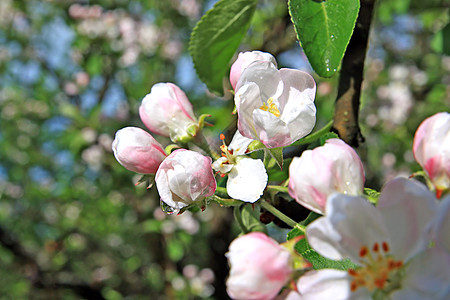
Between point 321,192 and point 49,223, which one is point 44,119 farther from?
point 321,192

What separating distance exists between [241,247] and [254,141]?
0.80 ft

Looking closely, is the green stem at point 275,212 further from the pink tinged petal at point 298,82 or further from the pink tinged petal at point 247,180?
the pink tinged petal at point 298,82

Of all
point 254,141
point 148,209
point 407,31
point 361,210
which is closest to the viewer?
point 361,210

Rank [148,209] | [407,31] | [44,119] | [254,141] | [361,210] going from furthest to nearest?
[407,31] < [44,119] < [148,209] < [254,141] < [361,210]

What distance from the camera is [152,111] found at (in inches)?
36.9

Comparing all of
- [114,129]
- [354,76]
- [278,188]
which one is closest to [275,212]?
[278,188]

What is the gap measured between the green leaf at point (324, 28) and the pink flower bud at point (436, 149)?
0.23m

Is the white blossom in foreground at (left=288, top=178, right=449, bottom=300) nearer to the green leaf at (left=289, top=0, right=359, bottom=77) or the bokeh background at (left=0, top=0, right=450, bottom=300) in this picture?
the green leaf at (left=289, top=0, right=359, bottom=77)

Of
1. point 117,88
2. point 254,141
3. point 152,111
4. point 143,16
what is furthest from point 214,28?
point 143,16

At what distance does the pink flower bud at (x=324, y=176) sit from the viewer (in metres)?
0.60

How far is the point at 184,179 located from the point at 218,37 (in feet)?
1.46

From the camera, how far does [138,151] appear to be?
2.67ft

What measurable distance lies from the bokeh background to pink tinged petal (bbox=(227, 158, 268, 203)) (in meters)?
2.12

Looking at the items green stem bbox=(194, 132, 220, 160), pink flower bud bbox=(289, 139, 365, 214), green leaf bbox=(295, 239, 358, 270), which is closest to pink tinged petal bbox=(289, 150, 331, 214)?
pink flower bud bbox=(289, 139, 365, 214)
